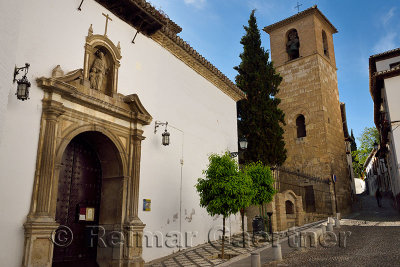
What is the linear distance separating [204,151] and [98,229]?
4.54 m

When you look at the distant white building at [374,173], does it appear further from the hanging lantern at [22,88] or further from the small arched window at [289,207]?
the hanging lantern at [22,88]

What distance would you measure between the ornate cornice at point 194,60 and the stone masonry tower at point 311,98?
736cm

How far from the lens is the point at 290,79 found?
68.0ft

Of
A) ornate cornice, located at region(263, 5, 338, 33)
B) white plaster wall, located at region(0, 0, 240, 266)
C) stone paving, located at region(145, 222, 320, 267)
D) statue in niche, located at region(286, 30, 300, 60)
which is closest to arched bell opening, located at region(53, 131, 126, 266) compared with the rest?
white plaster wall, located at region(0, 0, 240, 266)

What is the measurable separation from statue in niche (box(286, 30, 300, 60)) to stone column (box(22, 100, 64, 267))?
711 inches

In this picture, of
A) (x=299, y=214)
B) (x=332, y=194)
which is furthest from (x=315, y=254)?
(x=332, y=194)

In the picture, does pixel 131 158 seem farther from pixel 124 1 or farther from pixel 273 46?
pixel 273 46

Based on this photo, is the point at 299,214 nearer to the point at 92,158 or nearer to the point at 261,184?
the point at 261,184

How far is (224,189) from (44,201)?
164 inches

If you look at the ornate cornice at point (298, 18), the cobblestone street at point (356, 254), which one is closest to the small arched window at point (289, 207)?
the cobblestone street at point (356, 254)

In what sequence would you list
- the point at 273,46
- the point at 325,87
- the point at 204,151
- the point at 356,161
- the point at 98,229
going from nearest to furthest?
1. the point at 98,229
2. the point at 204,151
3. the point at 325,87
4. the point at 273,46
5. the point at 356,161

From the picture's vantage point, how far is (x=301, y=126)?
65.4ft

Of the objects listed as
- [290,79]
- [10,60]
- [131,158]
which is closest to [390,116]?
[290,79]

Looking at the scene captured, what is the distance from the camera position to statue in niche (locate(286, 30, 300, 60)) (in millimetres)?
21016
